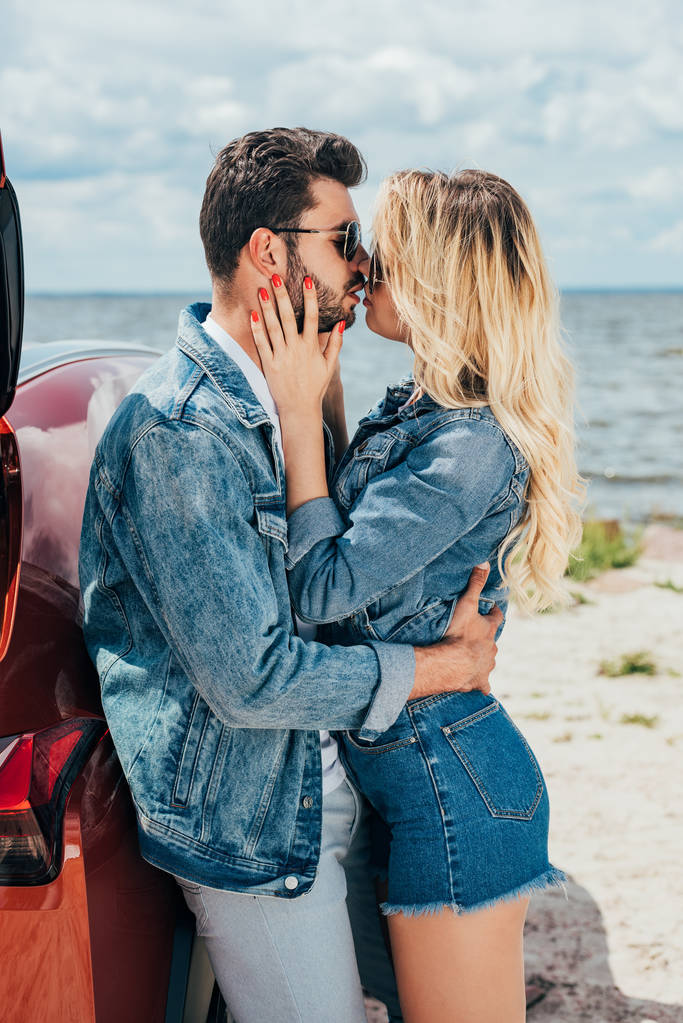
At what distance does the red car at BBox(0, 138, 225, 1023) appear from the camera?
1.46m

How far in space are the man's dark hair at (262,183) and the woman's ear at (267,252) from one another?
0.02m

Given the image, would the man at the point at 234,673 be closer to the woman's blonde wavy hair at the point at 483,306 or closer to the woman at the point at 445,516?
the woman at the point at 445,516

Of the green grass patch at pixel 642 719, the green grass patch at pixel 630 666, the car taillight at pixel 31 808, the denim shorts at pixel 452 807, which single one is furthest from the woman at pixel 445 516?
the green grass patch at pixel 630 666

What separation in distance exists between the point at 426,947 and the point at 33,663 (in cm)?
98

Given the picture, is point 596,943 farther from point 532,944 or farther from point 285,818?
point 285,818

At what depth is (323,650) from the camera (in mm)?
1877

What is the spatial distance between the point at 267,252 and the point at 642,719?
3.44 meters

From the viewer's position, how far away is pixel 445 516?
1978 millimetres

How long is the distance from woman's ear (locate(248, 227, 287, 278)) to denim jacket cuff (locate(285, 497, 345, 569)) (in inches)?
20.8

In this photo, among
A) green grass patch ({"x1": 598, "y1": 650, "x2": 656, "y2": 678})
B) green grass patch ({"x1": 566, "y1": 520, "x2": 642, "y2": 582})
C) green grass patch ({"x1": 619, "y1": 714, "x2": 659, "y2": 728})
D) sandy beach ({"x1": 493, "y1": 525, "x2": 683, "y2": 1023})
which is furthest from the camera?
green grass patch ({"x1": 566, "y1": 520, "x2": 642, "y2": 582})

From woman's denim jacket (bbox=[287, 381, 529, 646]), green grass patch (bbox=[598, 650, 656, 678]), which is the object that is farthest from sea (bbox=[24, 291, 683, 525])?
green grass patch (bbox=[598, 650, 656, 678])

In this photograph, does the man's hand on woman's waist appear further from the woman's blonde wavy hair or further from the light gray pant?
the light gray pant

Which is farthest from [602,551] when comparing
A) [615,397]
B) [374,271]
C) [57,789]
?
[615,397]

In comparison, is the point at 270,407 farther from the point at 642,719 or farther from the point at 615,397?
the point at 615,397
